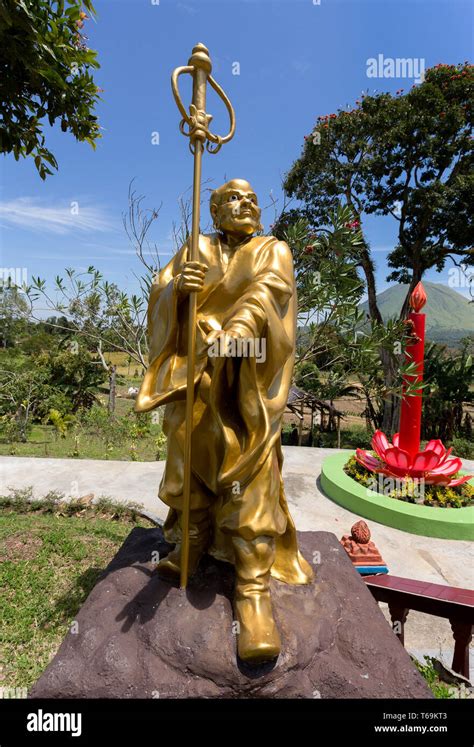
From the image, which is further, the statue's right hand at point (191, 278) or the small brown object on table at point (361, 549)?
the small brown object on table at point (361, 549)

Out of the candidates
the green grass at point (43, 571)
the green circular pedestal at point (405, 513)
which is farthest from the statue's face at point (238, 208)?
the green circular pedestal at point (405, 513)

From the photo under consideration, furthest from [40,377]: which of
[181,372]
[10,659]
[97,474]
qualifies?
[181,372]

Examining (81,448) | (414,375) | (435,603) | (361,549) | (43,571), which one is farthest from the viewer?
(81,448)

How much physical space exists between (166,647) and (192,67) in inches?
127

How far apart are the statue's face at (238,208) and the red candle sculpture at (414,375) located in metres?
3.86

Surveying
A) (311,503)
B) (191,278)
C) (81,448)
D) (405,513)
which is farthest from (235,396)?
(81,448)

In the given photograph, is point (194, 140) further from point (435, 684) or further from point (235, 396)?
point (435, 684)

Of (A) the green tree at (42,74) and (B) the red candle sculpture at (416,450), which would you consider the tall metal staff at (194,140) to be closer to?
(A) the green tree at (42,74)

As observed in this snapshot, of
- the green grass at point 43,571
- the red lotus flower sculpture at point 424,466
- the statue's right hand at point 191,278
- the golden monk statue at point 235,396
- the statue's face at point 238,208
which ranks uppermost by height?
the statue's face at point 238,208

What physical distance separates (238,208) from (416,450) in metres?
5.11

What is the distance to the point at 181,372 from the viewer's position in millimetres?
2666

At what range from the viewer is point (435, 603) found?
305 cm

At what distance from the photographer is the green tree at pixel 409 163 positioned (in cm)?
983
